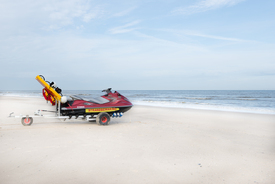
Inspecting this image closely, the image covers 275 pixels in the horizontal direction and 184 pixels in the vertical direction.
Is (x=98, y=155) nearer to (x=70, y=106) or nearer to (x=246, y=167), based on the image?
(x=246, y=167)

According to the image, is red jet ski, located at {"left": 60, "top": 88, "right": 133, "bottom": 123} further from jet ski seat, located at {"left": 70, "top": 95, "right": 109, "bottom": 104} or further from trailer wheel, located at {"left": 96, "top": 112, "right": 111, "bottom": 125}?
trailer wheel, located at {"left": 96, "top": 112, "right": 111, "bottom": 125}

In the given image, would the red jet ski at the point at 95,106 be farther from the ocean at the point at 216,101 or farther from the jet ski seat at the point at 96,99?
the ocean at the point at 216,101

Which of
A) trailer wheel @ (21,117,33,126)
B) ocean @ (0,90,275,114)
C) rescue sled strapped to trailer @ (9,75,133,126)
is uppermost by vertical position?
rescue sled strapped to trailer @ (9,75,133,126)

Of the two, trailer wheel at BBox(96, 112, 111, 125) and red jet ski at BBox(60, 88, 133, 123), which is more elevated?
red jet ski at BBox(60, 88, 133, 123)

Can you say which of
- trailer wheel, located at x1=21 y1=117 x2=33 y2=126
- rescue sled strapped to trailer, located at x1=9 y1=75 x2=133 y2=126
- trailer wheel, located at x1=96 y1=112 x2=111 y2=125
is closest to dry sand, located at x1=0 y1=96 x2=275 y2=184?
trailer wheel, located at x1=21 y1=117 x2=33 y2=126

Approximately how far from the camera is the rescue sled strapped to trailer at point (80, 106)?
8.02 metres

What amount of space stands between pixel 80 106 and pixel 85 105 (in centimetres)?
20

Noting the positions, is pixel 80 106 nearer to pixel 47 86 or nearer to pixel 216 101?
pixel 47 86

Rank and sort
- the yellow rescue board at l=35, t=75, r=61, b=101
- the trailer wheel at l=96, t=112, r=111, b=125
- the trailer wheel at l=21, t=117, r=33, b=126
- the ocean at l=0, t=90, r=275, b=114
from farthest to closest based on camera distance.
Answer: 1. the ocean at l=0, t=90, r=275, b=114
2. the trailer wheel at l=96, t=112, r=111, b=125
3. the trailer wheel at l=21, t=117, r=33, b=126
4. the yellow rescue board at l=35, t=75, r=61, b=101

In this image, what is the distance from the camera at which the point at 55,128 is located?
7953mm

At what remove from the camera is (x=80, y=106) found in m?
8.40

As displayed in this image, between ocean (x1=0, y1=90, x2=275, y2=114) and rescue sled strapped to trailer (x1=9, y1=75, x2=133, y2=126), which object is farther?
ocean (x1=0, y1=90, x2=275, y2=114)

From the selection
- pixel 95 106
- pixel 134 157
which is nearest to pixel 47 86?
pixel 95 106

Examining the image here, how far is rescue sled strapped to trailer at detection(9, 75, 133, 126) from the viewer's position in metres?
8.02
